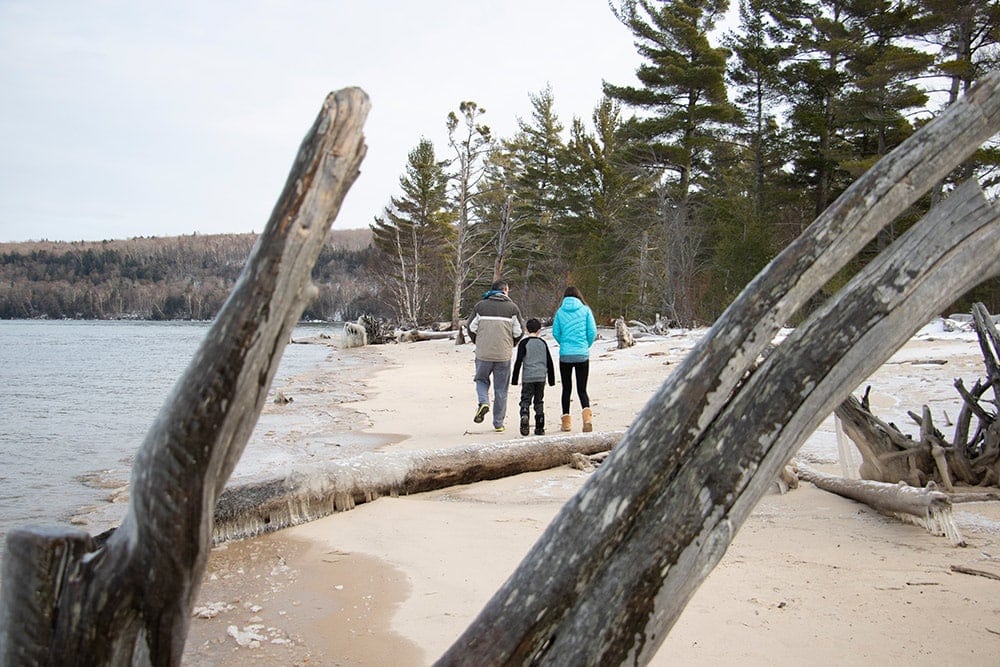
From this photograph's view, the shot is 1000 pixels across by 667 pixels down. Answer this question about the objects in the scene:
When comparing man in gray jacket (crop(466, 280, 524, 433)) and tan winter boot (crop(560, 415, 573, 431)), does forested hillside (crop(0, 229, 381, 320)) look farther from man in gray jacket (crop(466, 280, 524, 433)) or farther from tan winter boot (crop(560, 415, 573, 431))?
tan winter boot (crop(560, 415, 573, 431))

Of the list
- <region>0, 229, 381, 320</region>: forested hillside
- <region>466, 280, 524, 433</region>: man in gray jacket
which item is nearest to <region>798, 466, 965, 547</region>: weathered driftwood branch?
<region>466, 280, 524, 433</region>: man in gray jacket

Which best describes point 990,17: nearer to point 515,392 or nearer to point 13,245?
point 515,392

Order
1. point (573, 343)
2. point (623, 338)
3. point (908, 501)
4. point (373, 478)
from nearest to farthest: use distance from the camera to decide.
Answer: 1. point (908, 501)
2. point (373, 478)
3. point (573, 343)
4. point (623, 338)

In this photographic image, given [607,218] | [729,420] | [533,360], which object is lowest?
[533,360]

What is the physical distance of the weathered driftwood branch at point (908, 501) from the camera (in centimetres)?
444

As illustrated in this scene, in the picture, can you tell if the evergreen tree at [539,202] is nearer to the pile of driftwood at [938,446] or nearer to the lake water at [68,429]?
the lake water at [68,429]

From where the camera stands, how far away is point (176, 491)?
1.62 metres

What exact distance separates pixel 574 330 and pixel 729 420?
735 centimetres

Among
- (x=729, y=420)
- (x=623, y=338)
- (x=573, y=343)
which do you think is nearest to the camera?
(x=729, y=420)

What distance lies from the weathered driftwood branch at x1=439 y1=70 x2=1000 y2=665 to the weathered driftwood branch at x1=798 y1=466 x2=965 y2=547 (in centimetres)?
283

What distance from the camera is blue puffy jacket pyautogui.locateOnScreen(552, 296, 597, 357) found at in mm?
9281

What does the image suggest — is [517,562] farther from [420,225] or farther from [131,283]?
[131,283]

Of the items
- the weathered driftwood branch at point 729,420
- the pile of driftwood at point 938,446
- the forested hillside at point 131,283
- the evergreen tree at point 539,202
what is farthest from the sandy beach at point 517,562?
the forested hillside at point 131,283

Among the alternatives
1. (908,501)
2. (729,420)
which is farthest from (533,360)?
(729,420)
